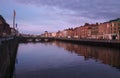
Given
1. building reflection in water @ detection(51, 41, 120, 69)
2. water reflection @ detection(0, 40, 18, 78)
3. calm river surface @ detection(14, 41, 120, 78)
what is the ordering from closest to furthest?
1. water reflection @ detection(0, 40, 18, 78)
2. calm river surface @ detection(14, 41, 120, 78)
3. building reflection in water @ detection(51, 41, 120, 69)

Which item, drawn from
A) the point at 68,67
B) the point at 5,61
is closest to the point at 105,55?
the point at 68,67

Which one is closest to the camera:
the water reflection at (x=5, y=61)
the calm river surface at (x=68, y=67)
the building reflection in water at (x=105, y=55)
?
the water reflection at (x=5, y=61)

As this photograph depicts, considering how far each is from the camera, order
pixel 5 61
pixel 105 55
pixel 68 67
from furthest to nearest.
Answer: pixel 105 55 < pixel 68 67 < pixel 5 61

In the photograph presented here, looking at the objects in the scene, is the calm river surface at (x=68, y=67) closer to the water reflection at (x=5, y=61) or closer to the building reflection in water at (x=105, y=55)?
the building reflection in water at (x=105, y=55)

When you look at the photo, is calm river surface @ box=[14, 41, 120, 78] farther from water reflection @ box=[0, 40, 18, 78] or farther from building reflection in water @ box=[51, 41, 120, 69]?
water reflection @ box=[0, 40, 18, 78]

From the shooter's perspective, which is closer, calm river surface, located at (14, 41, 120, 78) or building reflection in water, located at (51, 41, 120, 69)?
calm river surface, located at (14, 41, 120, 78)

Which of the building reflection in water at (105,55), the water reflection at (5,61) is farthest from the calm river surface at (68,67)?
the water reflection at (5,61)

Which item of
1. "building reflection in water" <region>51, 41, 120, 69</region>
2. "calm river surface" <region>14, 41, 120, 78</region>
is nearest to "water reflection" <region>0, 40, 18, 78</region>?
"calm river surface" <region>14, 41, 120, 78</region>

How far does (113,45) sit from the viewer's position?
7200cm

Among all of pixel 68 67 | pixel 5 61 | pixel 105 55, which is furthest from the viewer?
pixel 105 55

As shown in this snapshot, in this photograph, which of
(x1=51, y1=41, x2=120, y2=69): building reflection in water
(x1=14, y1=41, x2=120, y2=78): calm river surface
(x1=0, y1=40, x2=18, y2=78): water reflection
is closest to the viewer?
(x1=0, y1=40, x2=18, y2=78): water reflection

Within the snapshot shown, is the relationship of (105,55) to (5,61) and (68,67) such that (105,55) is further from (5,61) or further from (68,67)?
(5,61)

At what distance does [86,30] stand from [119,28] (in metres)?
55.1

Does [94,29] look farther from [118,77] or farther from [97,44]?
[118,77]
